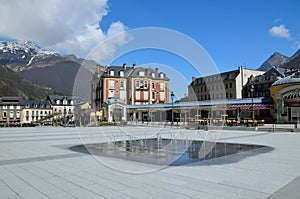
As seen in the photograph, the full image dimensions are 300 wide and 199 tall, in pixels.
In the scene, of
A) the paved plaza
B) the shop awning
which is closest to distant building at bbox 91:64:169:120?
the paved plaza

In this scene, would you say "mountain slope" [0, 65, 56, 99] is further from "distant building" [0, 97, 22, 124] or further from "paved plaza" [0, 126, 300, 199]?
"paved plaza" [0, 126, 300, 199]

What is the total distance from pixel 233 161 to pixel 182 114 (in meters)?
33.9

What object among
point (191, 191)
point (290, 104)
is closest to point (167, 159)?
point (191, 191)

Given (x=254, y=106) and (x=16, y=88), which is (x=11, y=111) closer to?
(x=254, y=106)

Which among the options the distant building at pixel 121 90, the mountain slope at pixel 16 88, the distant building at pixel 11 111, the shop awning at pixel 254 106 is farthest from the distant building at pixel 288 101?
the mountain slope at pixel 16 88

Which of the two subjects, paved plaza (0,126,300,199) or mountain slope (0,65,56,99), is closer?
paved plaza (0,126,300,199)

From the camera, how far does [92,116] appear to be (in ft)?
140

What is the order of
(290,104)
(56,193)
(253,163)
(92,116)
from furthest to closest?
(92,116) → (290,104) → (253,163) → (56,193)

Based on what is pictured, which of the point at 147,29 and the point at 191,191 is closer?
the point at 191,191

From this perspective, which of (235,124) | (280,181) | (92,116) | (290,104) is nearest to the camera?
(280,181)

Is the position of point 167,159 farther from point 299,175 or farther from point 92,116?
point 92,116

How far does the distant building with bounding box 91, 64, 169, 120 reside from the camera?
64.4 feet

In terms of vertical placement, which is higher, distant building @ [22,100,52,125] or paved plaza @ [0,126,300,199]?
distant building @ [22,100,52,125]

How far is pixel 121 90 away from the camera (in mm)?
24703
